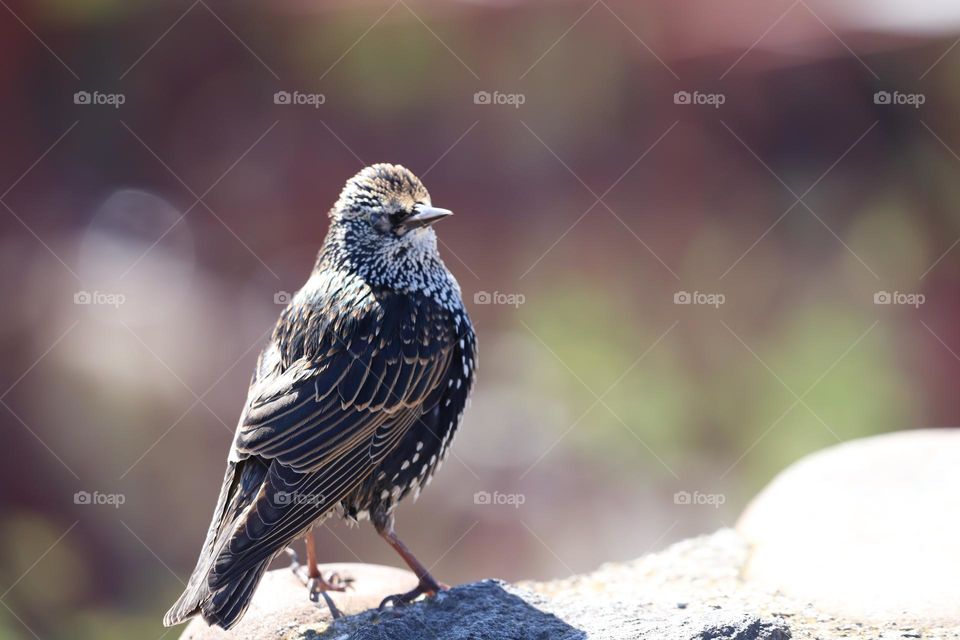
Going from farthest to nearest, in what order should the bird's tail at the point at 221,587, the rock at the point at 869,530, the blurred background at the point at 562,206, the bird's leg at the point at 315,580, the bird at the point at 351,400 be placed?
the blurred background at the point at 562,206, the bird's leg at the point at 315,580, the rock at the point at 869,530, the bird at the point at 351,400, the bird's tail at the point at 221,587

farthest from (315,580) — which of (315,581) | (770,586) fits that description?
(770,586)

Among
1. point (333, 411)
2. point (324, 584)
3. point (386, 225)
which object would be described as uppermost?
point (386, 225)

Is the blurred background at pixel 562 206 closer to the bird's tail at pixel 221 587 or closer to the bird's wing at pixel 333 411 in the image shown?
the bird's wing at pixel 333 411

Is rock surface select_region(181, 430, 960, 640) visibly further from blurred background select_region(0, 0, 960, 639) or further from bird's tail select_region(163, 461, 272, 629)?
blurred background select_region(0, 0, 960, 639)

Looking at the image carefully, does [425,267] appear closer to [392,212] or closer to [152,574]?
[392,212]

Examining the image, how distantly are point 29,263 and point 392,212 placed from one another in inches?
215

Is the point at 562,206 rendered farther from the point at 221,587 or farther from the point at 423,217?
the point at 221,587

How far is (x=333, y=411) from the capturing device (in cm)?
419

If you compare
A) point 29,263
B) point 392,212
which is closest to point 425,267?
point 392,212

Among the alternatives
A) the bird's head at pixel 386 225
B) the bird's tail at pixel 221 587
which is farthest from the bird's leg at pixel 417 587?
the bird's head at pixel 386 225

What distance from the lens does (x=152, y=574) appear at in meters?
8.21

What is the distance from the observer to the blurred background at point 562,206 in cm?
870

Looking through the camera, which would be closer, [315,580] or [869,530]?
[315,580]

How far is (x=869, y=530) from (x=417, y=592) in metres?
2.23
